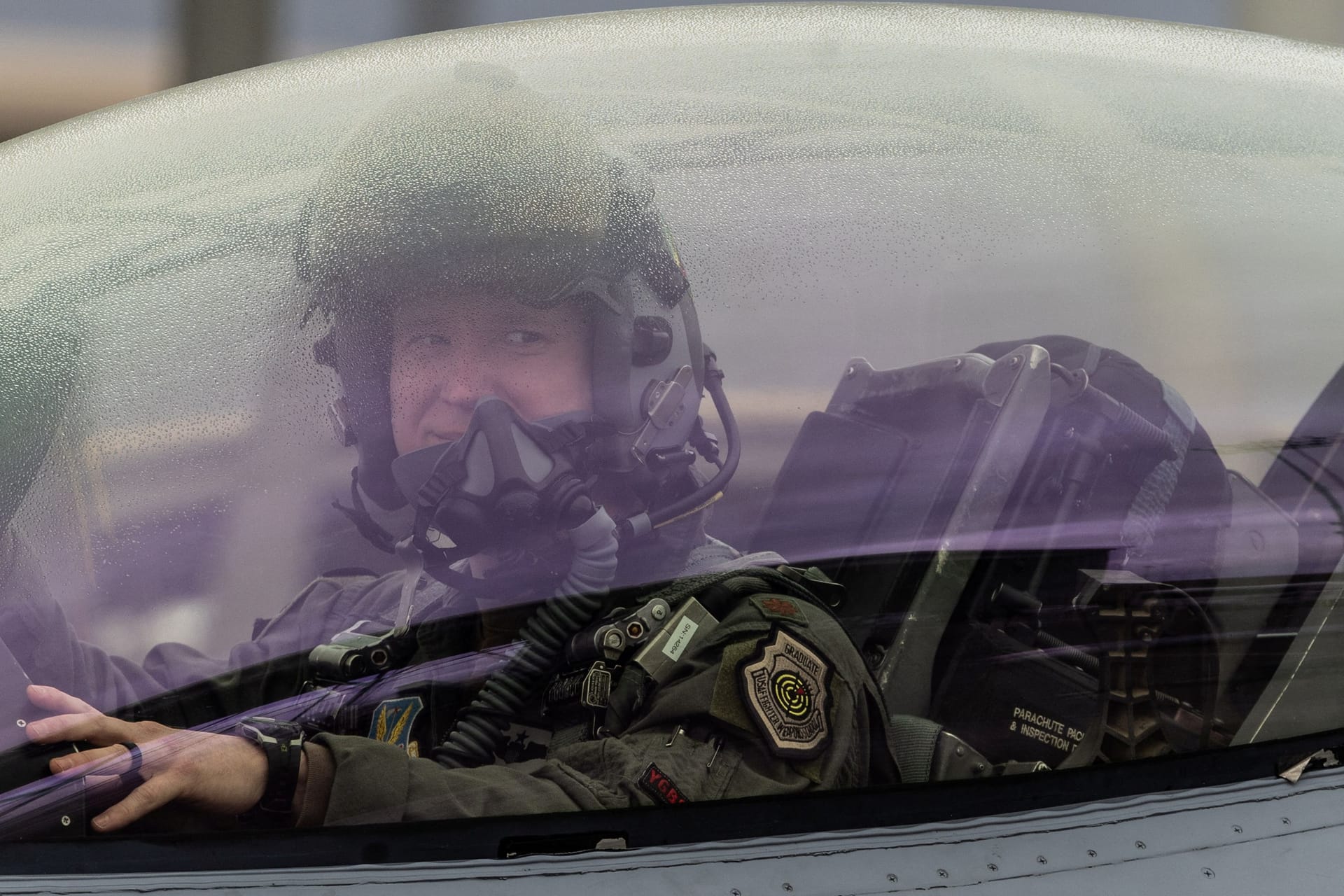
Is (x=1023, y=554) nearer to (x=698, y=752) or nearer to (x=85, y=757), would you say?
(x=698, y=752)

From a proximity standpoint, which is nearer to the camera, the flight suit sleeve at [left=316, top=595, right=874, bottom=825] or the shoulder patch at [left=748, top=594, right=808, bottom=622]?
the flight suit sleeve at [left=316, top=595, right=874, bottom=825]

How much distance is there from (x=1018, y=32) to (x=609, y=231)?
0.60 metres

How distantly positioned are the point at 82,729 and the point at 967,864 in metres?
0.72

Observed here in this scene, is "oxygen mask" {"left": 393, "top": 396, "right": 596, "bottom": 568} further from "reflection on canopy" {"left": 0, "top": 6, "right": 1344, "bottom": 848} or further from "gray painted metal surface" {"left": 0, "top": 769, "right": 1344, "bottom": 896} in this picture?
"gray painted metal surface" {"left": 0, "top": 769, "right": 1344, "bottom": 896}

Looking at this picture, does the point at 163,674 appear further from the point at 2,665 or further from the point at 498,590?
the point at 498,590

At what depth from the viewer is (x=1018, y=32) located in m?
1.42

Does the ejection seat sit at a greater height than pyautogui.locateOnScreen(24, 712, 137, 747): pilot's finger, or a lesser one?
greater

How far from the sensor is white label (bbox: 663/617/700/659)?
3.74 ft

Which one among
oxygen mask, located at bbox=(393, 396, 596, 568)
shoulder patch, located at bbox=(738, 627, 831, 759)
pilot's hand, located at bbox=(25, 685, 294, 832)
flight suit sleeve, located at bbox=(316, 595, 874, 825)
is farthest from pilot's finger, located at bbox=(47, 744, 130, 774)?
shoulder patch, located at bbox=(738, 627, 831, 759)

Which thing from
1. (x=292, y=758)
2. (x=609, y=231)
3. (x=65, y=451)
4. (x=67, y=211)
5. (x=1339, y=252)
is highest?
(x=1339, y=252)

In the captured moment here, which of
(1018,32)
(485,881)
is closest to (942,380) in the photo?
(1018,32)

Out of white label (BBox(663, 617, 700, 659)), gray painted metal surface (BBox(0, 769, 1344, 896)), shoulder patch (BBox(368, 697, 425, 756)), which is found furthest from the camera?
white label (BBox(663, 617, 700, 659))

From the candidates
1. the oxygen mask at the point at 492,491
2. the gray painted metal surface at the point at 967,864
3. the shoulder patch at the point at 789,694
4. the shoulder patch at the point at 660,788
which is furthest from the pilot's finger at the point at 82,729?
the shoulder patch at the point at 789,694

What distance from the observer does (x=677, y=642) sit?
114 cm
